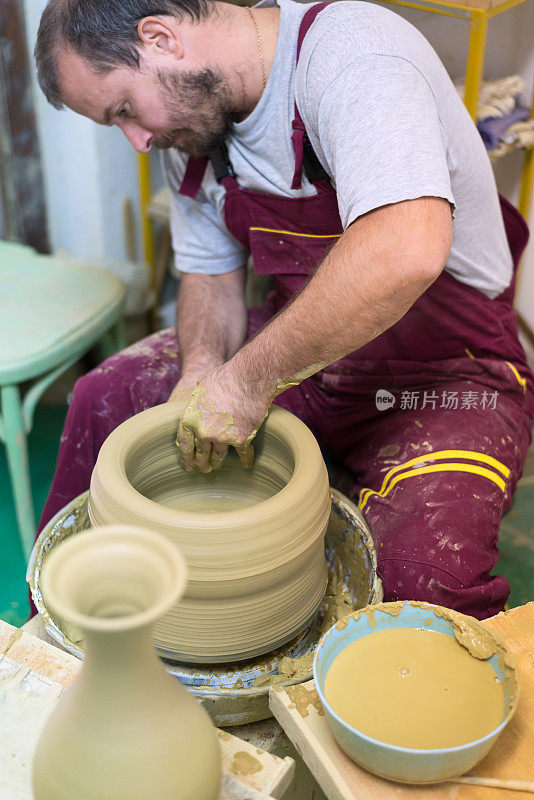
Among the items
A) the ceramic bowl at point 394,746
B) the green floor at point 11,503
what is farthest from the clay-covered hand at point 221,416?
the green floor at point 11,503

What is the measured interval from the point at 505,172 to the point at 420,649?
186 cm

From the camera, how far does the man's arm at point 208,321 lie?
1656 millimetres

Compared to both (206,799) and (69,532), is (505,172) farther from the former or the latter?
(206,799)

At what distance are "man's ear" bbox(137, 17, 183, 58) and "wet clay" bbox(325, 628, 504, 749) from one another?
3.48 ft

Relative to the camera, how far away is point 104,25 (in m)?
1.31

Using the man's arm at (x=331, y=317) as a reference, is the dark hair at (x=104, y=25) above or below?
above

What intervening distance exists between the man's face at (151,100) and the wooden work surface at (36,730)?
0.96m

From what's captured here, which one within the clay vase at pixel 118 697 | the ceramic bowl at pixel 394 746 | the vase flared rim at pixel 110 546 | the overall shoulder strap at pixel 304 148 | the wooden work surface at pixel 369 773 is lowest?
the wooden work surface at pixel 369 773

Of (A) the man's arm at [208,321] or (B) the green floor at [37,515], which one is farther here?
(B) the green floor at [37,515]

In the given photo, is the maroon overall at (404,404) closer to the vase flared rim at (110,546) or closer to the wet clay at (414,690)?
the wet clay at (414,690)

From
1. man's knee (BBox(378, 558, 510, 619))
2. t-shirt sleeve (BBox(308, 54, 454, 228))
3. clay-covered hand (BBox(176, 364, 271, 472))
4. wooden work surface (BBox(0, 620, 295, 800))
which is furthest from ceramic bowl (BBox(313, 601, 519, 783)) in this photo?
t-shirt sleeve (BBox(308, 54, 454, 228))

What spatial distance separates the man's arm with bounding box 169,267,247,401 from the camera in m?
1.66

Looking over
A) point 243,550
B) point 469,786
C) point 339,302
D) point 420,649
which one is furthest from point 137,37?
point 469,786

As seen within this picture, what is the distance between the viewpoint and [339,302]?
3.83ft
